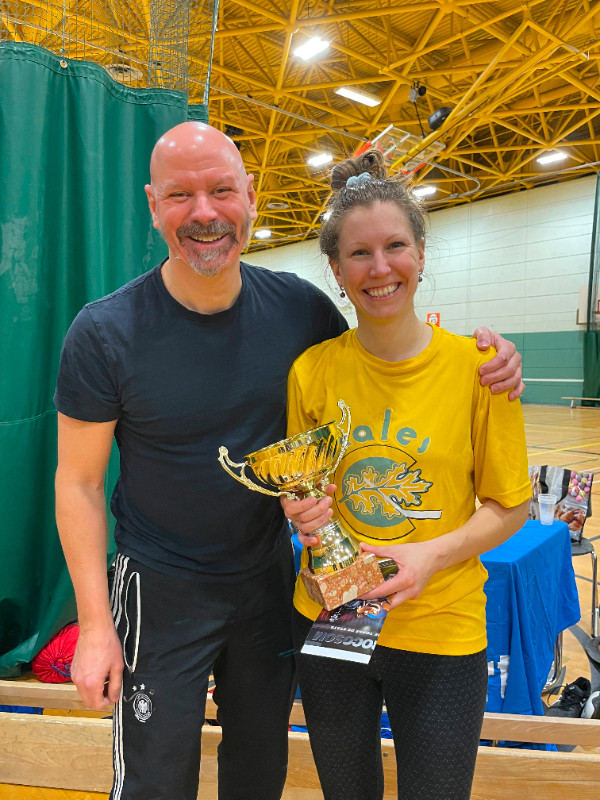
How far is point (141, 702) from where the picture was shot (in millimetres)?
1387

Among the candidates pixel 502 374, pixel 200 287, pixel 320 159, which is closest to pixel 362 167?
pixel 200 287

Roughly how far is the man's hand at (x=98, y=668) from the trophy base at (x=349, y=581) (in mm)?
559

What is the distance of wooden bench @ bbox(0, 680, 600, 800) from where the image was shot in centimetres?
193

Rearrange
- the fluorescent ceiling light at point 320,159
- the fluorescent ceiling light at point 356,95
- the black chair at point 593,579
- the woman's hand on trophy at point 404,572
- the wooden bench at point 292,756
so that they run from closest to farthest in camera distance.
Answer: the woman's hand on trophy at point 404,572 < the wooden bench at point 292,756 < the black chair at point 593,579 < the fluorescent ceiling light at point 356,95 < the fluorescent ceiling light at point 320,159

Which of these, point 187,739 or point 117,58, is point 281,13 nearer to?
point 117,58

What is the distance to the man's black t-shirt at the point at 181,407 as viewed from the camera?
4.54 ft

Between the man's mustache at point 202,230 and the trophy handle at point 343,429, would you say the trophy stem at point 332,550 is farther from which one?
the man's mustache at point 202,230

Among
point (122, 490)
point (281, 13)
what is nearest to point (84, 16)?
point (122, 490)

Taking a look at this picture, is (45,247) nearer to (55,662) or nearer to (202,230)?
(202,230)

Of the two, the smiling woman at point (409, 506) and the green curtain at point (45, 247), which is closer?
the smiling woman at point (409, 506)

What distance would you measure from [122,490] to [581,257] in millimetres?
16371

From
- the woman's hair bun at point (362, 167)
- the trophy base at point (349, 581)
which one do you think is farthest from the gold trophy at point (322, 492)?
the woman's hair bun at point (362, 167)

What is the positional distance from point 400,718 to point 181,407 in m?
0.86

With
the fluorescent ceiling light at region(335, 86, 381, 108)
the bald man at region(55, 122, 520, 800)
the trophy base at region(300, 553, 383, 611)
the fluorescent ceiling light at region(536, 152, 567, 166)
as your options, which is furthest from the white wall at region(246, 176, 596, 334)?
the trophy base at region(300, 553, 383, 611)
